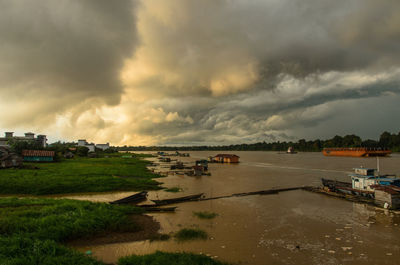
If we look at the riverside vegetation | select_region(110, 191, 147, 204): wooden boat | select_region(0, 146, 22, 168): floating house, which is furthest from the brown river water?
select_region(0, 146, 22, 168): floating house

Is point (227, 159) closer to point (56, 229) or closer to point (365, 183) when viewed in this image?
point (365, 183)

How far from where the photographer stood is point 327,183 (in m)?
34.8

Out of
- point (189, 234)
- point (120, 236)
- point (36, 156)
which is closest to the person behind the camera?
point (120, 236)

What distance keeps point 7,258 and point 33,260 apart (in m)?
0.91

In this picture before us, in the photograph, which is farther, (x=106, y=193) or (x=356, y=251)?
(x=106, y=193)

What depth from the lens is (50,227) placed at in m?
13.6

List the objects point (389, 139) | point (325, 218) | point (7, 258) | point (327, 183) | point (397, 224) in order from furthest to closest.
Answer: point (389, 139)
point (327, 183)
point (325, 218)
point (397, 224)
point (7, 258)

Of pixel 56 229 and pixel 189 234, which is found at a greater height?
pixel 56 229

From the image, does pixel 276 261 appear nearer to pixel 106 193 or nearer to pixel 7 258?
pixel 7 258

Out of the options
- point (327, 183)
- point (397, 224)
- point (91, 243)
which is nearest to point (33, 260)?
point (91, 243)

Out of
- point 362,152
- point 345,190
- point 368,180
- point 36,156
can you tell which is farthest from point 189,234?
point 362,152

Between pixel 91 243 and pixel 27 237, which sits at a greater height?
pixel 27 237

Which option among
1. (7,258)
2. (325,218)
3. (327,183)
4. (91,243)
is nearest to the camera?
(7,258)

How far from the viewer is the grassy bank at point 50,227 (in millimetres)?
9586
